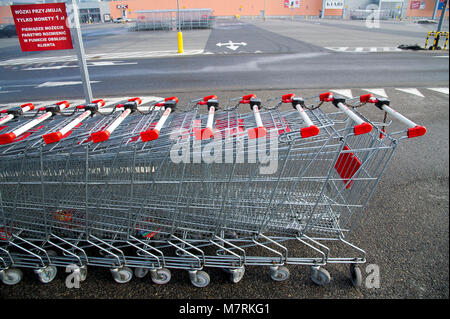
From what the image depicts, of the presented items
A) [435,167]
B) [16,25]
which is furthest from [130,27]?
[435,167]

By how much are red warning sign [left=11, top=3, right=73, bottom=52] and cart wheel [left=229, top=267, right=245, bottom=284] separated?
3244 millimetres

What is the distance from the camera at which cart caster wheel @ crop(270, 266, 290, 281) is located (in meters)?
2.27

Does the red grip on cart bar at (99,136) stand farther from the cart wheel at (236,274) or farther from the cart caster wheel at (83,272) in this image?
the cart wheel at (236,274)

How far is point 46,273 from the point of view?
7.51 ft

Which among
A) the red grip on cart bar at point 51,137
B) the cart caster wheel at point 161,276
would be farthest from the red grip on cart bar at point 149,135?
the cart caster wheel at point 161,276

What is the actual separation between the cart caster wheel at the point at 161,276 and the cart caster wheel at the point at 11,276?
1.02 m

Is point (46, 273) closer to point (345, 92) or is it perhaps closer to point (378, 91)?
point (345, 92)

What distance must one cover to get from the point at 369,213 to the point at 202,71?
8105 mm

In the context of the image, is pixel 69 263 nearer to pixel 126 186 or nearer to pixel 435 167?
pixel 126 186

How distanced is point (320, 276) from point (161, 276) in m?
1.19

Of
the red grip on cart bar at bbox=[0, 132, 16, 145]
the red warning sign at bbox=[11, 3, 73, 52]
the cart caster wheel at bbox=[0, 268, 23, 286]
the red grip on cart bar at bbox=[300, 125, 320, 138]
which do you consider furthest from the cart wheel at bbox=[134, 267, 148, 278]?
the red warning sign at bbox=[11, 3, 73, 52]

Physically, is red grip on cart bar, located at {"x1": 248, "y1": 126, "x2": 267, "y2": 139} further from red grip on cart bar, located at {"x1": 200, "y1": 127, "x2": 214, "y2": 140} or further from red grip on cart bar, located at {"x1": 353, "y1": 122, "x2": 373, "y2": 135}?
red grip on cart bar, located at {"x1": 353, "y1": 122, "x2": 373, "y2": 135}

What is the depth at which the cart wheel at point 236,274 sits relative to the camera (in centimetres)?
224

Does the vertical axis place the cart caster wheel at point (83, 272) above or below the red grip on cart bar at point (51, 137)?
below
